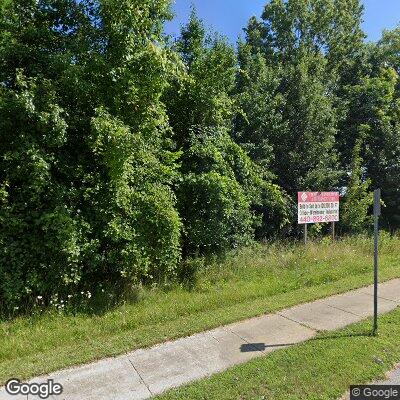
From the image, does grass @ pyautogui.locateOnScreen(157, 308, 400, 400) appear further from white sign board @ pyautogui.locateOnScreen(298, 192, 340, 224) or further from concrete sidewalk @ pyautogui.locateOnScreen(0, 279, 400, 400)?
white sign board @ pyautogui.locateOnScreen(298, 192, 340, 224)

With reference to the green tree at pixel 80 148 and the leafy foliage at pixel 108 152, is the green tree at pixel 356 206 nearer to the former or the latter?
the leafy foliage at pixel 108 152

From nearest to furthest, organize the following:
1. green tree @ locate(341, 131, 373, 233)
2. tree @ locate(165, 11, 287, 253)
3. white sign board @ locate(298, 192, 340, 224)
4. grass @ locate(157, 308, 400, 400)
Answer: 1. grass @ locate(157, 308, 400, 400)
2. tree @ locate(165, 11, 287, 253)
3. white sign board @ locate(298, 192, 340, 224)
4. green tree @ locate(341, 131, 373, 233)

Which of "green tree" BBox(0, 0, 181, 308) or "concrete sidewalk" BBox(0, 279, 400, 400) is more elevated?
"green tree" BBox(0, 0, 181, 308)

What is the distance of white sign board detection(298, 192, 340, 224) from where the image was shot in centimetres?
970

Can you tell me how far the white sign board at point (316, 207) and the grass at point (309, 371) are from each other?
5.16 metres

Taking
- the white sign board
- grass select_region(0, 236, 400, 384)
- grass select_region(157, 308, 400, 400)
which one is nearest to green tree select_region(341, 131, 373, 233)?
the white sign board

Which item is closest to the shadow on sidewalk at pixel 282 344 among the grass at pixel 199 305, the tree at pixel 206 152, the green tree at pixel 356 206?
the grass at pixel 199 305

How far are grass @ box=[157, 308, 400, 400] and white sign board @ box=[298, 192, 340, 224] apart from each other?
5.16m

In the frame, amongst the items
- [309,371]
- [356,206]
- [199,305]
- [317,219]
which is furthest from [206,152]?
[356,206]

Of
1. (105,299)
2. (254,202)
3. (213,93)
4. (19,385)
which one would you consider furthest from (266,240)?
(19,385)

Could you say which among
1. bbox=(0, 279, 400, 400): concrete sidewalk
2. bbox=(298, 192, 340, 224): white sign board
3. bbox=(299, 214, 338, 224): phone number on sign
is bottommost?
bbox=(0, 279, 400, 400): concrete sidewalk

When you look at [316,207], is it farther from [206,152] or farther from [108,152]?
[108,152]

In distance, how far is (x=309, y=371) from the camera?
3.87m

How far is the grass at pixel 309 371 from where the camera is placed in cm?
350
